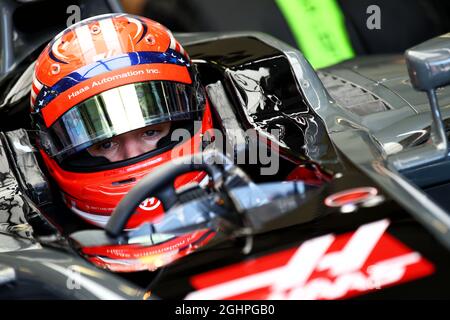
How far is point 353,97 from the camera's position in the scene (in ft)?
7.20

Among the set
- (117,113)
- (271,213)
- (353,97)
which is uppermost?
(117,113)

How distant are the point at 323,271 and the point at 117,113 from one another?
667 millimetres

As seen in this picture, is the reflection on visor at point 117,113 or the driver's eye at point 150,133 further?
the driver's eye at point 150,133

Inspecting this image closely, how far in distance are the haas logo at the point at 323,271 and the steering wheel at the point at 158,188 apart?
19 cm

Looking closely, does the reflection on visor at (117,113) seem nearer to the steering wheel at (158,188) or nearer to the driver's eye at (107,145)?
the driver's eye at (107,145)

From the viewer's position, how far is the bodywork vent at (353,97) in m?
2.07

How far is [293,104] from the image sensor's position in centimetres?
185

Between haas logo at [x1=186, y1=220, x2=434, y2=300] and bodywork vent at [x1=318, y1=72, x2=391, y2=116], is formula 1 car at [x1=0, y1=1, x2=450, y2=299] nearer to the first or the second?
haas logo at [x1=186, y1=220, x2=434, y2=300]

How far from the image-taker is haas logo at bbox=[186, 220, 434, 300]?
1.17m

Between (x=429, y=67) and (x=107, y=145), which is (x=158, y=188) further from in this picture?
(x=429, y=67)

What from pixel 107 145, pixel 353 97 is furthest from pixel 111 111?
pixel 353 97

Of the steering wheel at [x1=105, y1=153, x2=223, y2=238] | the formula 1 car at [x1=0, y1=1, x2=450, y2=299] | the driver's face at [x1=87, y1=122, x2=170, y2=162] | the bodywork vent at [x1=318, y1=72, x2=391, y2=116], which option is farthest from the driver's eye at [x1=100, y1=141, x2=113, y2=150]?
the bodywork vent at [x1=318, y1=72, x2=391, y2=116]

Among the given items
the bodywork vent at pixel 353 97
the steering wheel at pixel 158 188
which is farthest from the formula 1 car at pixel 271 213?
the bodywork vent at pixel 353 97

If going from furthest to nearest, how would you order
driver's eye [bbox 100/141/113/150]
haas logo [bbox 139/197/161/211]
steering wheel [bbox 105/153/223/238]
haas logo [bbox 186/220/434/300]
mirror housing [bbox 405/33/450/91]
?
1. driver's eye [bbox 100/141/113/150]
2. haas logo [bbox 139/197/161/211]
3. mirror housing [bbox 405/33/450/91]
4. steering wheel [bbox 105/153/223/238]
5. haas logo [bbox 186/220/434/300]
